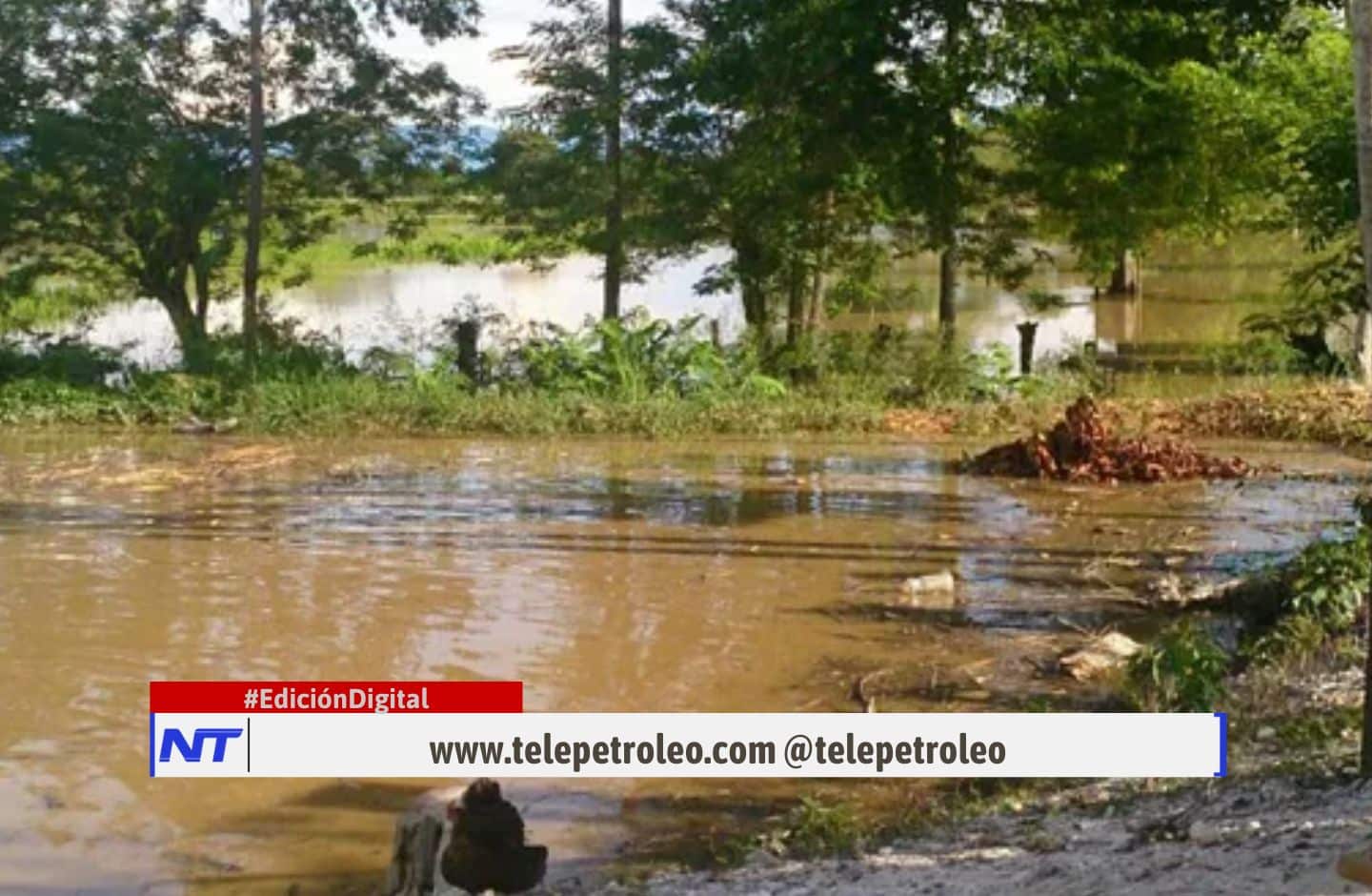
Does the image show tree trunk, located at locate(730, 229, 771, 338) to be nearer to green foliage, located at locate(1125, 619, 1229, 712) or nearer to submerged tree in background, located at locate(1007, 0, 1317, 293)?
submerged tree in background, located at locate(1007, 0, 1317, 293)

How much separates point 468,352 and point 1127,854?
15818 mm

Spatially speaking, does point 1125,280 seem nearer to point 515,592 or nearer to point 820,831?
point 515,592

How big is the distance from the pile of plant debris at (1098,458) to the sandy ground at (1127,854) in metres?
8.49

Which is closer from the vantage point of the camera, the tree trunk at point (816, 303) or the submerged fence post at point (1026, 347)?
the tree trunk at point (816, 303)

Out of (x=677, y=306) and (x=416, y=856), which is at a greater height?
(x=677, y=306)

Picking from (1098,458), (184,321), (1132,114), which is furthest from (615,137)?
(1098,458)

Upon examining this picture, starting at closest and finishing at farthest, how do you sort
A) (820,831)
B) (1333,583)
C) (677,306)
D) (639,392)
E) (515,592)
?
(820,831), (1333,583), (515,592), (639,392), (677,306)

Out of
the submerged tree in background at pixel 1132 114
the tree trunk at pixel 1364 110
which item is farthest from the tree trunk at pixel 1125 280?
the tree trunk at pixel 1364 110

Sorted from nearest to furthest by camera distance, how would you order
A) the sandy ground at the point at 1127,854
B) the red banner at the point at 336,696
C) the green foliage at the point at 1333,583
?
1. the sandy ground at the point at 1127,854
2. the red banner at the point at 336,696
3. the green foliage at the point at 1333,583

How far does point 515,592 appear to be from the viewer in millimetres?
10781

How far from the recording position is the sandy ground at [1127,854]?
4.73m

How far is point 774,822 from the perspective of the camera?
678 cm

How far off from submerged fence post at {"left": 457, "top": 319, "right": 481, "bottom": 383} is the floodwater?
100 cm

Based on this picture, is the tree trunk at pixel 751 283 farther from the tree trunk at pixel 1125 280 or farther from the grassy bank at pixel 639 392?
the tree trunk at pixel 1125 280
